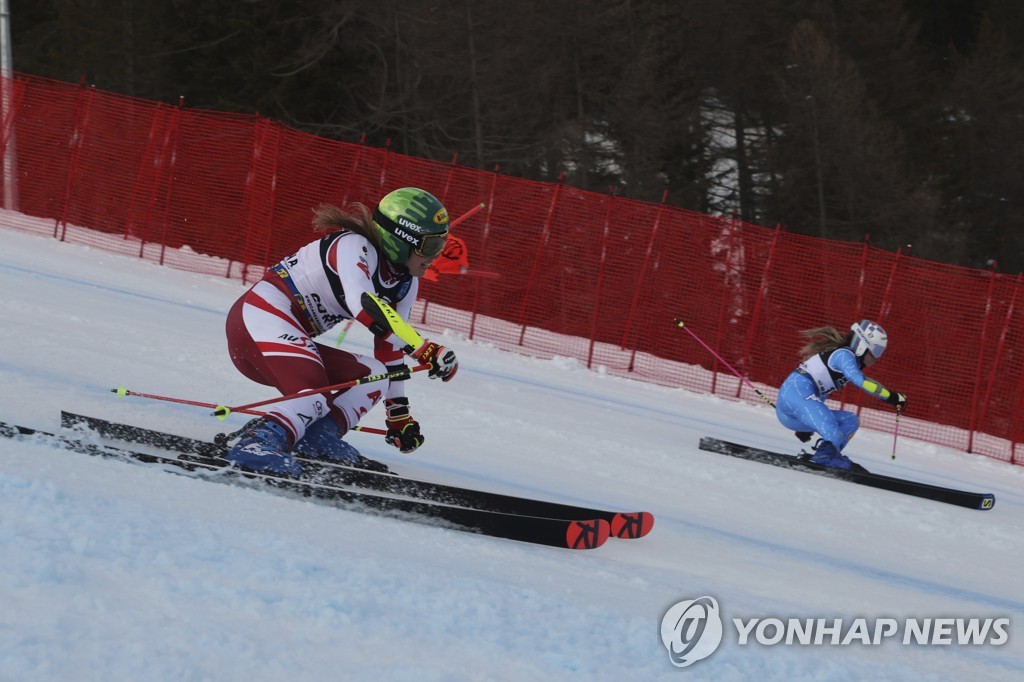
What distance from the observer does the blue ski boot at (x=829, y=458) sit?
848 cm

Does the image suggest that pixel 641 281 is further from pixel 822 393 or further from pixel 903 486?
pixel 903 486

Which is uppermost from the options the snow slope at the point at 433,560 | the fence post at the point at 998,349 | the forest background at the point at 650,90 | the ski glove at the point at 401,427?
the forest background at the point at 650,90

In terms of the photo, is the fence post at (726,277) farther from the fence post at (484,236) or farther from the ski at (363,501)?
the ski at (363,501)

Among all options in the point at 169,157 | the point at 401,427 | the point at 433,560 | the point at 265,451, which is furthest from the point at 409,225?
the point at 169,157

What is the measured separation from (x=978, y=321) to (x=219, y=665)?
12.2m

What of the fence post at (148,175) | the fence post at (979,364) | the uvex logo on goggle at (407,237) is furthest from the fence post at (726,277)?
the uvex logo on goggle at (407,237)

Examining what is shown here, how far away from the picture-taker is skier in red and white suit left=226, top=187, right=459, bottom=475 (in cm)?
449

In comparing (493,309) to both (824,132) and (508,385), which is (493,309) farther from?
(824,132)

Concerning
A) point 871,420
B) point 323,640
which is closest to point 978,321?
point 871,420

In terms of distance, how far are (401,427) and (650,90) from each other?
21.1 m

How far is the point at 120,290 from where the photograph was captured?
37.3ft

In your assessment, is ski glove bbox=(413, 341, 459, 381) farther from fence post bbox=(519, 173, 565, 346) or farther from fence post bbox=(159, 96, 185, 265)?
fence post bbox=(159, 96, 185, 265)

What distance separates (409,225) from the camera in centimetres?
455

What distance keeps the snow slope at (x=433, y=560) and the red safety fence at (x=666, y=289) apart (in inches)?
181
